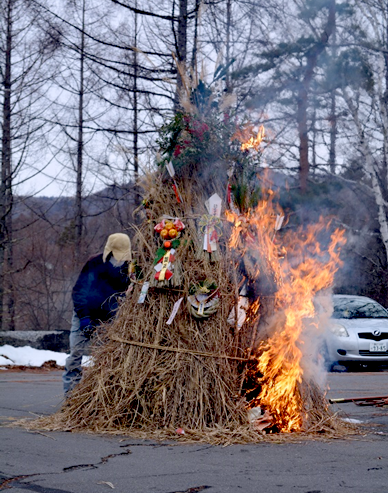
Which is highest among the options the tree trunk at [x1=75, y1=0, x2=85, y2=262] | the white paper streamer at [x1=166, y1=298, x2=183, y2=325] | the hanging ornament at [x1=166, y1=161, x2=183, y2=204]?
the tree trunk at [x1=75, y1=0, x2=85, y2=262]

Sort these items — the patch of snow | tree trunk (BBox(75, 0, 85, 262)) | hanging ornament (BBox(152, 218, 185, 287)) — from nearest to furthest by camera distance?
1. hanging ornament (BBox(152, 218, 185, 287))
2. the patch of snow
3. tree trunk (BBox(75, 0, 85, 262))

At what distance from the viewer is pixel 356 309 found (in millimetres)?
15102

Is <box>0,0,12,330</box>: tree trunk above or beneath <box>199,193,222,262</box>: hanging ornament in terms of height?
above

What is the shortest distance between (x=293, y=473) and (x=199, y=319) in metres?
1.71

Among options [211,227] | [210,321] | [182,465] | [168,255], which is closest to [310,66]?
[211,227]

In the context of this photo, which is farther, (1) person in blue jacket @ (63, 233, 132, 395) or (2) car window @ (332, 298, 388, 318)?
(2) car window @ (332, 298, 388, 318)

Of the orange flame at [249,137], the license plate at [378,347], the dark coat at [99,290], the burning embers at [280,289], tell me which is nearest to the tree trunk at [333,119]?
the license plate at [378,347]

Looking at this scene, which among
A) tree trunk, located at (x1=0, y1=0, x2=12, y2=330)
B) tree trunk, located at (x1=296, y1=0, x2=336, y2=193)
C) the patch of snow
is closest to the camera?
the patch of snow

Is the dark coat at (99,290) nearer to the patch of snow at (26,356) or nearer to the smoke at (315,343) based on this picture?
the smoke at (315,343)

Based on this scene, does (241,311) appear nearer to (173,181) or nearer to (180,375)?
(180,375)

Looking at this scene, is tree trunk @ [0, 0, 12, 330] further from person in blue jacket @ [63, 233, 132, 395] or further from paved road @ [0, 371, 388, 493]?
paved road @ [0, 371, 388, 493]

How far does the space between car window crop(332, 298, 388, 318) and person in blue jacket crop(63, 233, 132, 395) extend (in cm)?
843

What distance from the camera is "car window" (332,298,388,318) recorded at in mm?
14828

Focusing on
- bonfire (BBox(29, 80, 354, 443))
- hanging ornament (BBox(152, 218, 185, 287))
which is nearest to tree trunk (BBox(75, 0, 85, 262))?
bonfire (BBox(29, 80, 354, 443))
